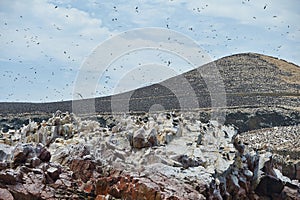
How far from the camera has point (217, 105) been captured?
57.3m

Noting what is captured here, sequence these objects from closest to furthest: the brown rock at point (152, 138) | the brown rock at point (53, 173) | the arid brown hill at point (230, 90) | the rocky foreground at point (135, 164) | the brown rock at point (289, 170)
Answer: the rocky foreground at point (135, 164), the brown rock at point (53, 173), the brown rock at point (152, 138), the brown rock at point (289, 170), the arid brown hill at point (230, 90)

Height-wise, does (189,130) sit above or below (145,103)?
below

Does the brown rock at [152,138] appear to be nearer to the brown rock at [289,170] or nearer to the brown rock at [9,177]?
the brown rock at [9,177]

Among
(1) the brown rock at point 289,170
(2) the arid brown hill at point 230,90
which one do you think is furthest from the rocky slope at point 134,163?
(2) the arid brown hill at point 230,90

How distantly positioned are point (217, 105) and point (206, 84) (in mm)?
10138

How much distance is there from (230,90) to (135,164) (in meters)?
52.9

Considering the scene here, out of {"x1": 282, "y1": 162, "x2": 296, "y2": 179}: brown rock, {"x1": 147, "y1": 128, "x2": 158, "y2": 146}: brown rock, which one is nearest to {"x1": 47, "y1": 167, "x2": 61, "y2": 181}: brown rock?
{"x1": 147, "y1": 128, "x2": 158, "y2": 146}: brown rock

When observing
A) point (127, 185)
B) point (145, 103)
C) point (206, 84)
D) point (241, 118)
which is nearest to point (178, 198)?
point (127, 185)

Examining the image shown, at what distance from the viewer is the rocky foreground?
1403 cm

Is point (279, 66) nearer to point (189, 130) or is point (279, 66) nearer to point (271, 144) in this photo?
point (271, 144)

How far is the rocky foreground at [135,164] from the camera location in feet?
46.0

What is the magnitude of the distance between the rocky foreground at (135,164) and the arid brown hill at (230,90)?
3190 centimetres

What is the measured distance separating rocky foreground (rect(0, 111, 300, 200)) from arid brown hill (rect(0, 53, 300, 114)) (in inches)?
1256

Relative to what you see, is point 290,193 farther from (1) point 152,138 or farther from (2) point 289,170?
(2) point 289,170
